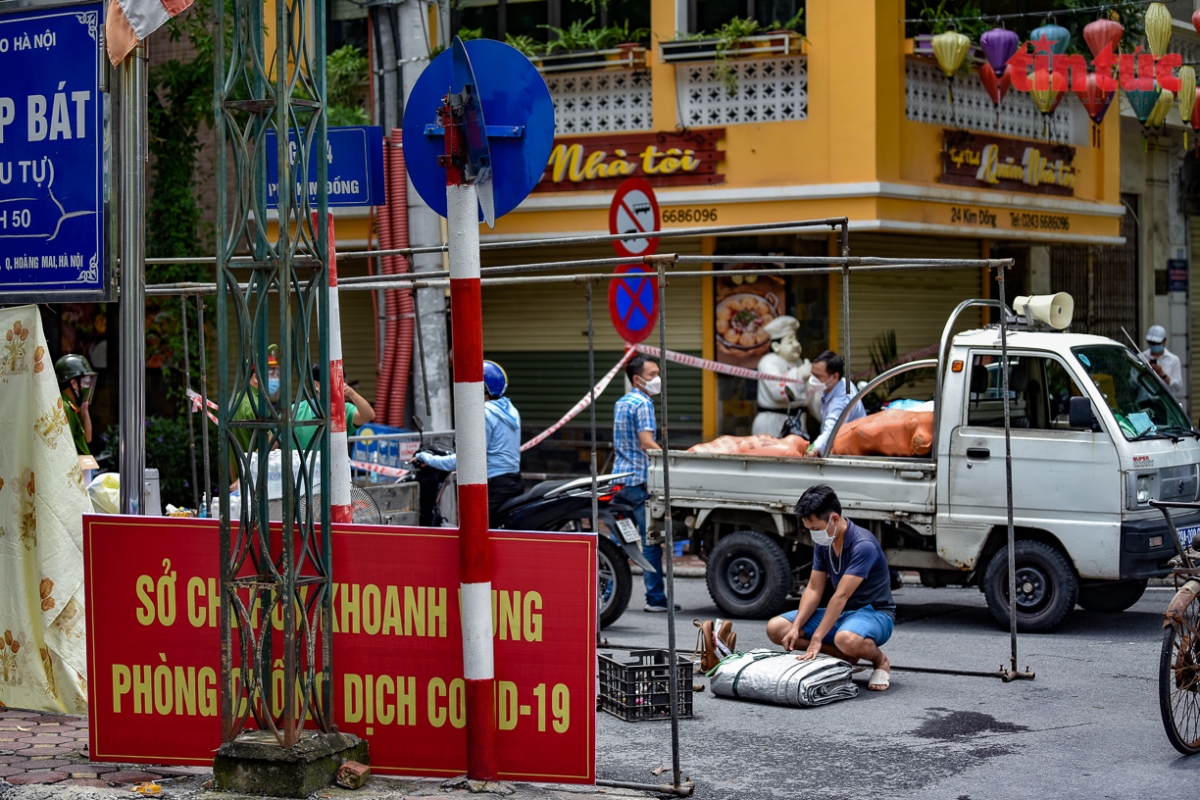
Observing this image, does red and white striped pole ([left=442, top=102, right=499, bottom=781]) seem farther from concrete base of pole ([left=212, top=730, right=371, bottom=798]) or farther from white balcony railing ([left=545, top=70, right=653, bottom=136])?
white balcony railing ([left=545, top=70, right=653, bottom=136])

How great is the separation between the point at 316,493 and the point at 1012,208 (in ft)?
31.6

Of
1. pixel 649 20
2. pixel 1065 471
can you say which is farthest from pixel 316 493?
pixel 649 20

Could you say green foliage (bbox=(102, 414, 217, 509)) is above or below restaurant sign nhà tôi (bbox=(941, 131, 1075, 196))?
below

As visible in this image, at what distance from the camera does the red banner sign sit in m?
5.87

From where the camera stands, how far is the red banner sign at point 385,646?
5.87 m

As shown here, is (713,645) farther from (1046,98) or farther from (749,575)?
(1046,98)

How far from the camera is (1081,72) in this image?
579 inches

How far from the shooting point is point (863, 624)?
826 cm

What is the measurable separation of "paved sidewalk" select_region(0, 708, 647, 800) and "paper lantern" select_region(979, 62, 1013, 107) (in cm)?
1119

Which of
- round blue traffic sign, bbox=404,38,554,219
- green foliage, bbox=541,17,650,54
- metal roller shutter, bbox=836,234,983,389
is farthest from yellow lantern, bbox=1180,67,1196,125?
round blue traffic sign, bbox=404,38,554,219

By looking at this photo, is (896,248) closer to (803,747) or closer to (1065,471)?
(1065,471)

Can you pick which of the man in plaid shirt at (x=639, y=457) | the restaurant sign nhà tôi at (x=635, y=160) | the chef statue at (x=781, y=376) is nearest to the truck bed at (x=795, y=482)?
the man in plaid shirt at (x=639, y=457)

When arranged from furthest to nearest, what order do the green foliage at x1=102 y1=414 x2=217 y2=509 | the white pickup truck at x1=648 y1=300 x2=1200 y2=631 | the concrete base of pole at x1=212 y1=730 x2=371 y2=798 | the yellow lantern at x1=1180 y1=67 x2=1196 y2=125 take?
the green foliage at x1=102 y1=414 x2=217 y2=509 → the yellow lantern at x1=1180 y1=67 x2=1196 y2=125 → the white pickup truck at x1=648 y1=300 x2=1200 y2=631 → the concrete base of pole at x1=212 y1=730 x2=371 y2=798

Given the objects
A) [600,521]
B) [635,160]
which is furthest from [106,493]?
[635,160]
